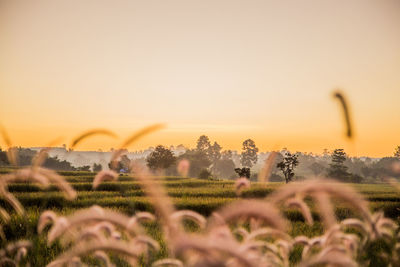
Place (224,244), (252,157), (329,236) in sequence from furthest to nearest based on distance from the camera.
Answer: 1. (252,157)
2. (329,236)
3. (224,244)

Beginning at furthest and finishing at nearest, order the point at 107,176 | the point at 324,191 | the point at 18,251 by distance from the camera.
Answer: the point at 18,251
the point at 107,176
the point at 324,191

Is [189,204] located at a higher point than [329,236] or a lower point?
lower

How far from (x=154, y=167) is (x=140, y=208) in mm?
55323

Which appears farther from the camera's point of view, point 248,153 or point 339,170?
point 248,153

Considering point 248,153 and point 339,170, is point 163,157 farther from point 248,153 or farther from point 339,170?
point 248,153

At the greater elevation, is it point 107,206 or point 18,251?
point 18,251

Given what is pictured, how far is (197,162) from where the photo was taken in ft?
303

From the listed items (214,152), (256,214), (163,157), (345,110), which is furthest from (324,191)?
(214,152)

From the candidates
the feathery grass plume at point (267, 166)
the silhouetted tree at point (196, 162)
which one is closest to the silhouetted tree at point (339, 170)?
the silhouetted tree at point (196, 162)

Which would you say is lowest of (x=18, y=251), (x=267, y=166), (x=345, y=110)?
(x=18, y=251)

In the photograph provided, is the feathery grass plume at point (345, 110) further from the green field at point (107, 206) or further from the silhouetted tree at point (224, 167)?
the silhouetted tree at point (224, 167)

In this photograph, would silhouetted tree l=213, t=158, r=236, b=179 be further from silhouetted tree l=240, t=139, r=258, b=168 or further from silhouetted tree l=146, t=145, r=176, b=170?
silhouetted tree l=146, t=145, r=176, b=170

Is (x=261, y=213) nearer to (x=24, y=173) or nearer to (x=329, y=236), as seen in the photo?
(x=329, y=236)

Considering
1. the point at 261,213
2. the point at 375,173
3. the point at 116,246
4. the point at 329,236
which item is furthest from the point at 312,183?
the point at 375,173
